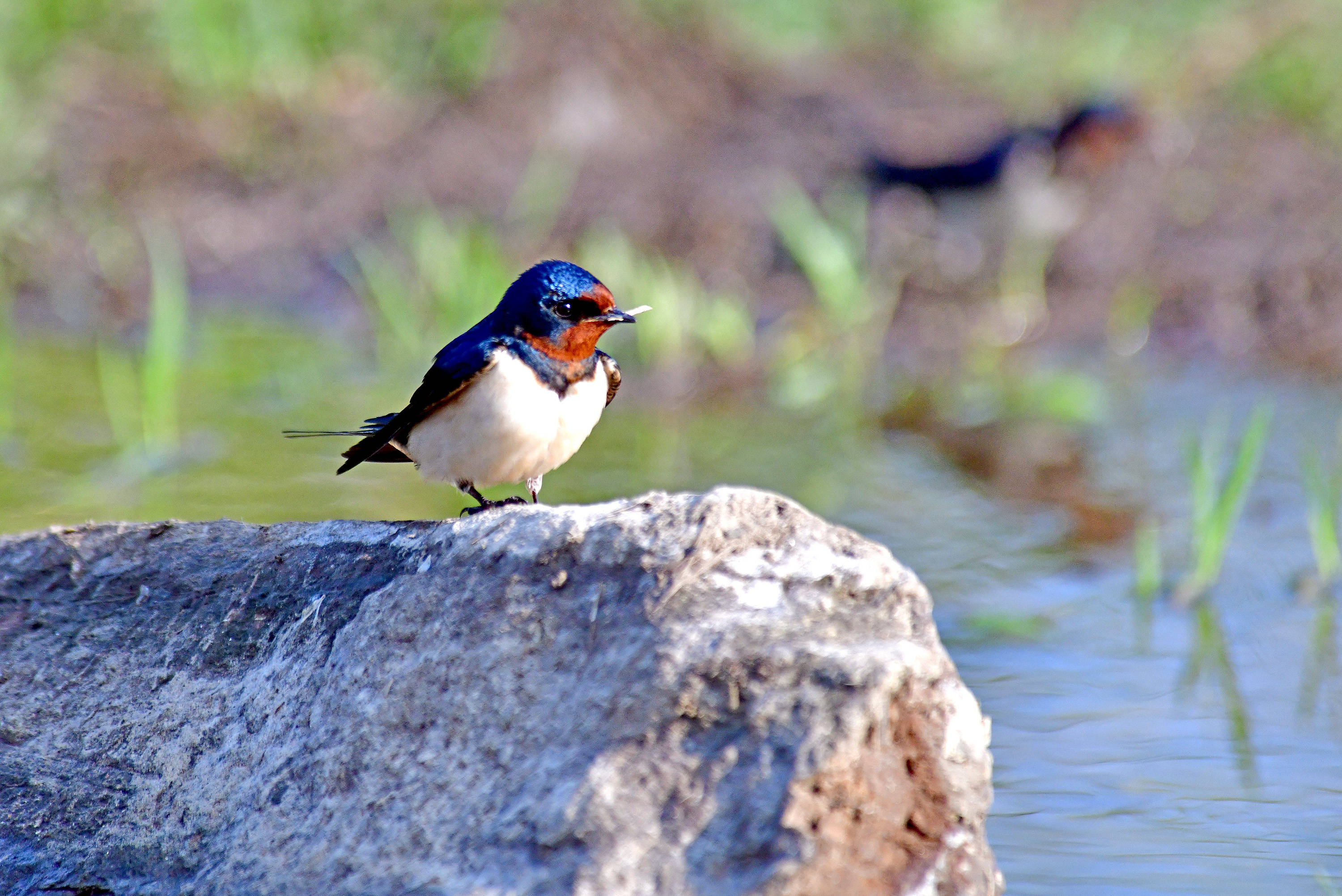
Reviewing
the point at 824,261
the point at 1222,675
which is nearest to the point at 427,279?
the point at 824,261

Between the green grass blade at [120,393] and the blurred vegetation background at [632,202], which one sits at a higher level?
the blurred vegetation background at [632,202]

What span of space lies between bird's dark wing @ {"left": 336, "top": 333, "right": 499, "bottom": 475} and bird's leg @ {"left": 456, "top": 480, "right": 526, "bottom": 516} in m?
0.19

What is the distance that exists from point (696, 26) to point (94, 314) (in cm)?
502

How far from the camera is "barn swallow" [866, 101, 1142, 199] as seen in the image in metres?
9.57

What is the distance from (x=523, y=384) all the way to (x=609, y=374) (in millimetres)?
409

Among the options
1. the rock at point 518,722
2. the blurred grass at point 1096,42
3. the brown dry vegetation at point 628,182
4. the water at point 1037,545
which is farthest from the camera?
the blurred grass at point 1096,42

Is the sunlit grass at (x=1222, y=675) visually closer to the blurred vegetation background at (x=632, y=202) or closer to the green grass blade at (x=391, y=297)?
the blurred vegetation background at (x=632, y=202)

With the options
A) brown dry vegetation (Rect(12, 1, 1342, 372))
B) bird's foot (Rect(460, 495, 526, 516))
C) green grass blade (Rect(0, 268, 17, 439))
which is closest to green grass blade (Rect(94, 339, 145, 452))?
green grass blade (Rect(0, 268, 17, 439))

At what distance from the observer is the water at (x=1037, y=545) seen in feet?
12.3

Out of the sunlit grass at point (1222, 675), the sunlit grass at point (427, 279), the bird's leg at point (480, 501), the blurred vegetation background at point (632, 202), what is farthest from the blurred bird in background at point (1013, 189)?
the bird's leg at point (480, 501)

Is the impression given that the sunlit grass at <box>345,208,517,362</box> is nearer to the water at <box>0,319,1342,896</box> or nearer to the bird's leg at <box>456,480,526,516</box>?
the water at <box>0,319,1342,896</box>

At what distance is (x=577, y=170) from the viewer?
33.9 ft

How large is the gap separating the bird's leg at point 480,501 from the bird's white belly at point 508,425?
0.06 m

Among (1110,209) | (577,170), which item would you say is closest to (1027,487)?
(1110,209)
